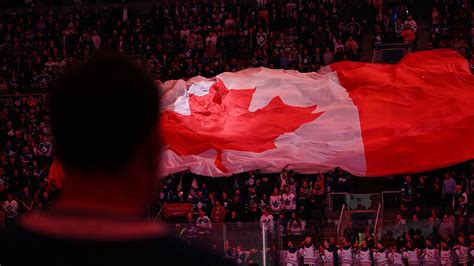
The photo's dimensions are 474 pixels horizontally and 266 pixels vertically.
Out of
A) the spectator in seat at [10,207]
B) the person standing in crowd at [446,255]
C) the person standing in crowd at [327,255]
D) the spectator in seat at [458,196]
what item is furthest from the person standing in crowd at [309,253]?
the spectator in seat at [10,207]

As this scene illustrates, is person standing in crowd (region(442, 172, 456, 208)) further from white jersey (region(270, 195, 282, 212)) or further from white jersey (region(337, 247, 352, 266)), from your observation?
white jersey (region(337, 247, 352, 266))

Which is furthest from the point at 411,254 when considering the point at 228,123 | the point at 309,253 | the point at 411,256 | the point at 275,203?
the point at 228,123

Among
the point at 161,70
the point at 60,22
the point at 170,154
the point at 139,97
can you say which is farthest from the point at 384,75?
the point at 139,97

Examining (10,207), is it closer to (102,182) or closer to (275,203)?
(275,203)

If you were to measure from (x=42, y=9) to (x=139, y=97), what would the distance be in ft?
106

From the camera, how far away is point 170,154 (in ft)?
70.9

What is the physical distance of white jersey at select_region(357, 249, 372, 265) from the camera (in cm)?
1631

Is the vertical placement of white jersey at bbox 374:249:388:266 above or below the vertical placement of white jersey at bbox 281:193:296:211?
above

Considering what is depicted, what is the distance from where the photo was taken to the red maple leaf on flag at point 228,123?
2164 cm

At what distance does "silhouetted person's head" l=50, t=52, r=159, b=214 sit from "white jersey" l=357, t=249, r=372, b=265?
15.2 m

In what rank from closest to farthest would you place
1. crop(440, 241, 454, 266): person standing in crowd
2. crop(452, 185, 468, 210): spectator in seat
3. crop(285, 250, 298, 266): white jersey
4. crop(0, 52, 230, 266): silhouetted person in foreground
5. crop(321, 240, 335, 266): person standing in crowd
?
crop(0, 52, 230, 266): silhouetted person in foreground, crop(440, 241, 454, 266): person standing in crowd, crop(285, 250, 298, 266): white jersey, crop(321, 240, 335, 266): person standing in crowd, crop(452, 185, 468, 210): spectator in seat

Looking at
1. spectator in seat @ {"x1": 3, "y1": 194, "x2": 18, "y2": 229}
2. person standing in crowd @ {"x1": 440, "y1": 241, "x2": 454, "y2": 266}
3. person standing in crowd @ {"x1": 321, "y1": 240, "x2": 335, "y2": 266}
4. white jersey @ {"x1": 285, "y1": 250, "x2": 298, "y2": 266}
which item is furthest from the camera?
spectator in seat @ {"x1": 3, "y1": 194, "x2": 18, "y2": 229}

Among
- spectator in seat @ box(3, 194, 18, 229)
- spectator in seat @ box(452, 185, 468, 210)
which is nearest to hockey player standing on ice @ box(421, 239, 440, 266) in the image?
spectator in seat @ box(452, 185, 468, 210)

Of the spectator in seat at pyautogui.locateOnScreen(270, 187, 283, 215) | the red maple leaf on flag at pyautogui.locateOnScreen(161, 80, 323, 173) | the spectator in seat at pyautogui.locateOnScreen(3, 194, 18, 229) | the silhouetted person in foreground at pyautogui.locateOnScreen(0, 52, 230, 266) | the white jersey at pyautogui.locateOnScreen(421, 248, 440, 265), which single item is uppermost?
the silhouetted person in foreground at pyautogui.locateOnScreen(0, 52, 230, 266)
